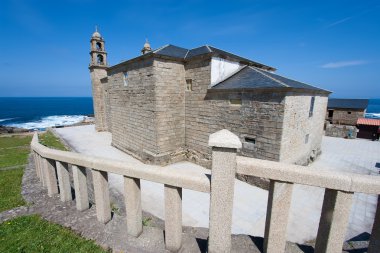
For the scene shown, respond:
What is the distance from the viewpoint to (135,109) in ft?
42.2

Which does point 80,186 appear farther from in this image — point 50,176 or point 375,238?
point 375,238

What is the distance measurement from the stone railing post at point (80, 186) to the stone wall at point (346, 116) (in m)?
30.6

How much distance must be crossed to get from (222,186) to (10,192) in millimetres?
5020

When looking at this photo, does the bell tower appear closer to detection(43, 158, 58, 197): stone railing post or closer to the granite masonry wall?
the granite masonry wall

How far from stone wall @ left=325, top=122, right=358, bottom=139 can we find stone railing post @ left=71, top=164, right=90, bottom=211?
84.1 ft

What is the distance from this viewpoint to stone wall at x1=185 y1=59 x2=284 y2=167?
8477 mm

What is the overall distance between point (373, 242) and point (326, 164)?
1277 cm

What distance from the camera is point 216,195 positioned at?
194cm

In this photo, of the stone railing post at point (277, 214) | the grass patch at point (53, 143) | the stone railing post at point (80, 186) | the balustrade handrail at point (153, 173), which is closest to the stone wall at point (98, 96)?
the grass patch at point (53, 143)

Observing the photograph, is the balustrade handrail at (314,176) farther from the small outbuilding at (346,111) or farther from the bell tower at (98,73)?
the small outbuilding at (346,111)

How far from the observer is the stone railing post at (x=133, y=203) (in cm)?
230

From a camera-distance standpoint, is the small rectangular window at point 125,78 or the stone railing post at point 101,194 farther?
the small rectangular window at point 125,78

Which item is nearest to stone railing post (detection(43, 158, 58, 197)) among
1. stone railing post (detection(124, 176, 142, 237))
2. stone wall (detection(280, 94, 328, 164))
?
stone railing post (detection(124, 176, 142, 237))

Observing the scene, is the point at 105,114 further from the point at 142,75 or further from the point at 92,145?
the point at 142,75
